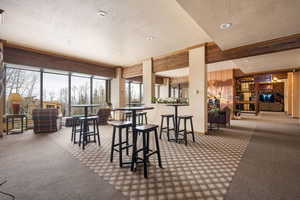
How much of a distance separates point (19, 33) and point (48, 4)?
2171 millimetres

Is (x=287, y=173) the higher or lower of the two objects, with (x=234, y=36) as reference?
lower

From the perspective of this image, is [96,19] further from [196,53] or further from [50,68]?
[50,68]

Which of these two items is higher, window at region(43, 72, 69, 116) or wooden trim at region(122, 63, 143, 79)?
wooden trim at region(122, 63, 143, 79)

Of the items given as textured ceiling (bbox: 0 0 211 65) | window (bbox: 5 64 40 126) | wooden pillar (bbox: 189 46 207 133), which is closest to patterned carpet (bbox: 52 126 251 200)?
wooden pillar (bbox: 189 46 207 133)

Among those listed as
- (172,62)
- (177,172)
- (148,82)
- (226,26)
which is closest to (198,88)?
(172,62)

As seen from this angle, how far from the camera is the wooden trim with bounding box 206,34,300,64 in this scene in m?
3.34

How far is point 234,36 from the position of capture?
335cm

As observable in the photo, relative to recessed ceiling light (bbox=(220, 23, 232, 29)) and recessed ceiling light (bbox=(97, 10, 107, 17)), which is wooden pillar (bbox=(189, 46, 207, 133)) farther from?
recessed ceiling light (bbox=(97, 10, 107, 17))

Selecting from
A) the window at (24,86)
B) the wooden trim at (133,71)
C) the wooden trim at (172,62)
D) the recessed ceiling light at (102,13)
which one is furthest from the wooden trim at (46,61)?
the recessed ceiling light at (102,13)

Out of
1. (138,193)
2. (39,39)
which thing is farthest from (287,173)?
(39,39)

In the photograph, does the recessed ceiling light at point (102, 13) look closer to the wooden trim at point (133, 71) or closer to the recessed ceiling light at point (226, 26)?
the recessed ceiling light at point (226, 26)

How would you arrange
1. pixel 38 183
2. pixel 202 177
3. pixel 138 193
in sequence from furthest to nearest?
pixel 202 177 < pixel 38 183 < pixel 138 193

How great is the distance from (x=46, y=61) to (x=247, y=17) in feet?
21.1

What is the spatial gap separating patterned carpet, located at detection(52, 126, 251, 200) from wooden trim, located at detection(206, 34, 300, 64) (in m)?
2.52
